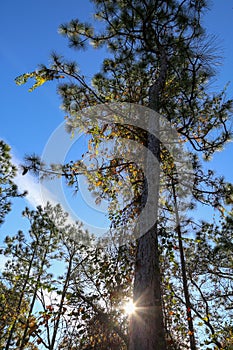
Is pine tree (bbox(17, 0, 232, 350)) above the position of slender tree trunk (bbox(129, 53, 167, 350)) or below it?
above

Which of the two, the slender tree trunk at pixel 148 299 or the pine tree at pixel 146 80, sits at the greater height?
the pine tree at pixel 146 80

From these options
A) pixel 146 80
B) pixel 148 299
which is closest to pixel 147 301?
pixel 148 299

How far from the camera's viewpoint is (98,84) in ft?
19.3

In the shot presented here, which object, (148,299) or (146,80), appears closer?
(148,299)

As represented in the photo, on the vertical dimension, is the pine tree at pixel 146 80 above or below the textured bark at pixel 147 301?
above

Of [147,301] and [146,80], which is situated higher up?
[146,80]

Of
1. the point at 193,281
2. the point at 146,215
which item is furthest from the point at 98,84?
the point at 193,281

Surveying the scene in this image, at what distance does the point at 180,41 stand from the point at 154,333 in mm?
6170

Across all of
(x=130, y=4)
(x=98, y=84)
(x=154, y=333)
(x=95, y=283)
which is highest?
(x=130, y=4)

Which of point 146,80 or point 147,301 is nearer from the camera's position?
point 147,301

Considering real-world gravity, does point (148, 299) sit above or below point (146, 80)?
below

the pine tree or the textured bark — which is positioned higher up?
the pine tree

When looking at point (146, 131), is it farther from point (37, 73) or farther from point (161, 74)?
point (37, 73)

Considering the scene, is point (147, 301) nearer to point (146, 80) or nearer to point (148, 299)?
point (148, 299)
